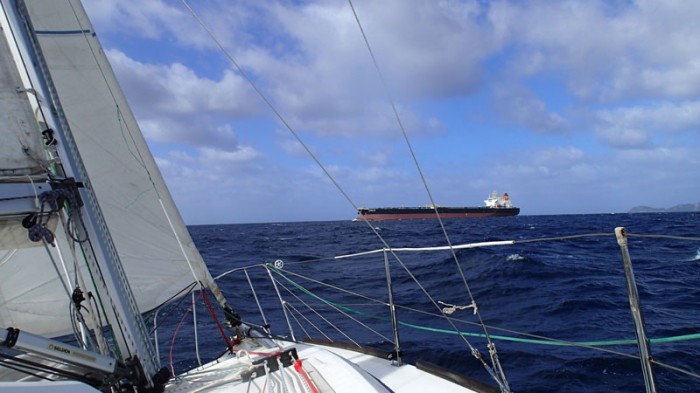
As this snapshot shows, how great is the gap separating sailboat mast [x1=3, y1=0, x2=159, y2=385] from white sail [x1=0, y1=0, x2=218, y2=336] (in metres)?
1.21

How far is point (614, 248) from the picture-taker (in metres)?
12.6

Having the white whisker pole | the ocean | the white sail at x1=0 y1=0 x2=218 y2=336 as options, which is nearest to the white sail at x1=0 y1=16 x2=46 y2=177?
the white sail at x1=0 y1=0 x2=218 y2=336

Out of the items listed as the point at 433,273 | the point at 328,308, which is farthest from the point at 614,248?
the point at 328,308

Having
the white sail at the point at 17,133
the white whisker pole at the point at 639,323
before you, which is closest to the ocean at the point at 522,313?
the white whisker pole at the point at 639,323

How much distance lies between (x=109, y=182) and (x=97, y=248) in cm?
155

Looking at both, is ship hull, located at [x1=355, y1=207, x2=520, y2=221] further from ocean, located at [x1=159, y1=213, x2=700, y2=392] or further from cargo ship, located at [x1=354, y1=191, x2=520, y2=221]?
ocean, located at [x1=159, y1=213, x2=700, y2=392]

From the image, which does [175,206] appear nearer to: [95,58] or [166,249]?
[166,249]

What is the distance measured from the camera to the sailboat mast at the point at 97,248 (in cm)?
213

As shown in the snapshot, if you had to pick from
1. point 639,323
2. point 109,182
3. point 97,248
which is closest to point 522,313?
point 639,323

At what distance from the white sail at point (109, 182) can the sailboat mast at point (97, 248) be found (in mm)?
1208

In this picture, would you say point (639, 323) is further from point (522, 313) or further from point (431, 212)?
point (431, 212)

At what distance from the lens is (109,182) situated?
11.3 ft

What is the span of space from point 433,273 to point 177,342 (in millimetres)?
5942

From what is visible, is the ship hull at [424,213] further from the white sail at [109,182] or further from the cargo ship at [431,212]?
the white sail at [109,182]
